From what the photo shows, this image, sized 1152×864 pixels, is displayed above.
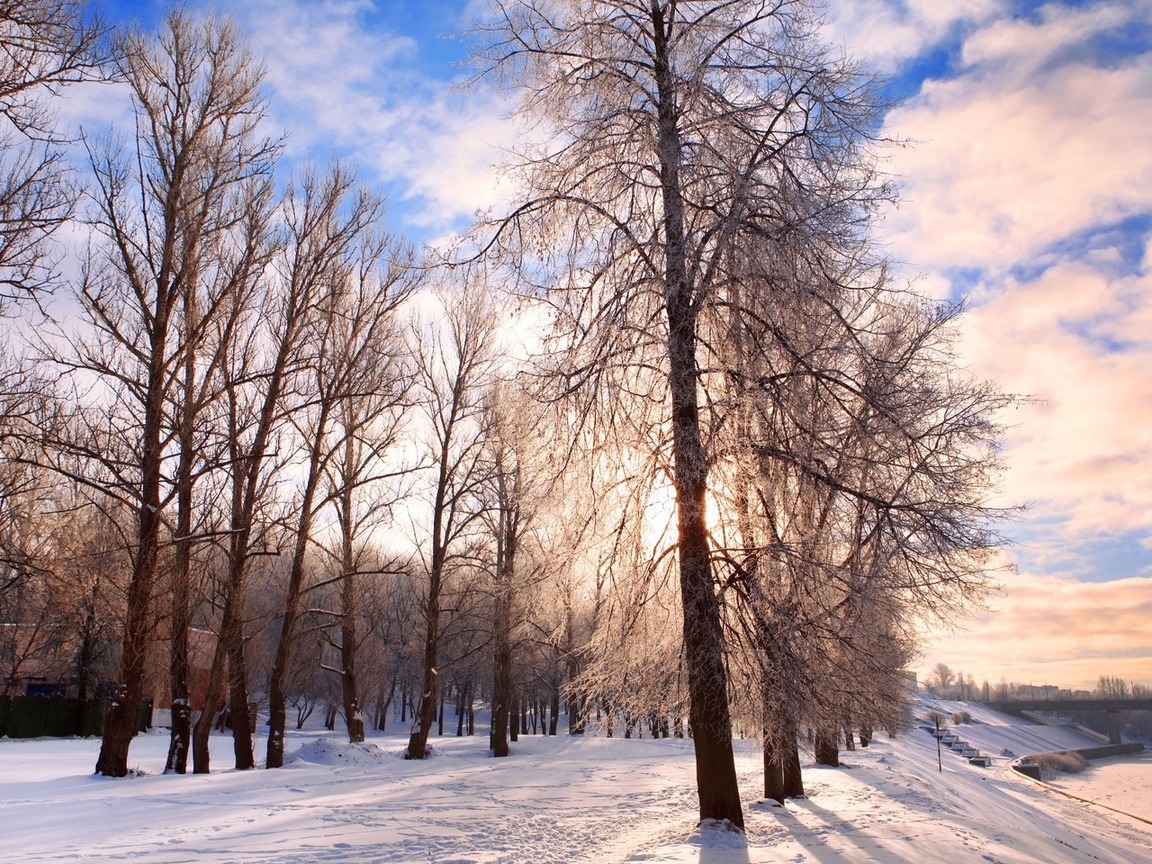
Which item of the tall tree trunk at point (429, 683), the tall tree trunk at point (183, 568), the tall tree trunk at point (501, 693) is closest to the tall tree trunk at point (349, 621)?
the tall tree trunk at point (429, 683)

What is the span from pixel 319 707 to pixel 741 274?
78554 mm

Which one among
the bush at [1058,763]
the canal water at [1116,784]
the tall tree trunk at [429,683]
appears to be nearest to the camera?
the tall tree trunk at [429,683]

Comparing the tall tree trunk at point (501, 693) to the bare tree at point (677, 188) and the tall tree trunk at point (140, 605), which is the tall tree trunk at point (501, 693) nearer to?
the tall tree trunk at point (140, 605)

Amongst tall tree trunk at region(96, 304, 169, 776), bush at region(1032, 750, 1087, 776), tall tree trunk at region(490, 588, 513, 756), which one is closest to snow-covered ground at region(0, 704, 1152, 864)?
tall tree trunk at region(96, 304, 169, 776)

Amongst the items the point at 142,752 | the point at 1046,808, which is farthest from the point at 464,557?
the point at 1046,808

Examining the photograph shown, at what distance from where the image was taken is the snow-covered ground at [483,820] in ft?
25.2

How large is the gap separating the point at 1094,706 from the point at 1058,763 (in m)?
37.3

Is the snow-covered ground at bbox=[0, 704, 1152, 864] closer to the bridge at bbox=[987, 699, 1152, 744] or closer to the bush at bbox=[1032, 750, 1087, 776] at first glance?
the bush at bbox=[1032, 750, 1087, 776]

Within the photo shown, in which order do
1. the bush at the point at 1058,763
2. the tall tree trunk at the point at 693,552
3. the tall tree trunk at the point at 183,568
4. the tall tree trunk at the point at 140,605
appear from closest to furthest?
the tall tree trunk at the point at 693,552 → the tall tree trunk at the point at 140,605 → the tall tree trunk at the point at 183,568 → the bush at the point at 1058,763

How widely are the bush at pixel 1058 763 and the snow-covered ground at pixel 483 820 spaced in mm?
39197

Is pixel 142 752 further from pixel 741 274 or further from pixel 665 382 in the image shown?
pixel 741 274

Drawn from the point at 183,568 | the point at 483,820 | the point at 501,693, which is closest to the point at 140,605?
the point at 183,568

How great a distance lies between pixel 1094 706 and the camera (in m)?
82.4

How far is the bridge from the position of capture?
77875 mm
